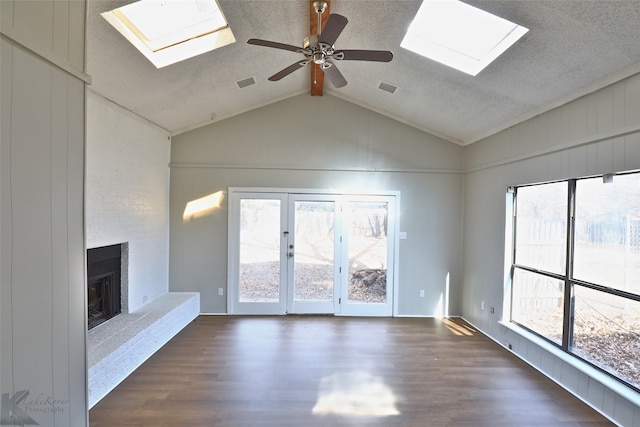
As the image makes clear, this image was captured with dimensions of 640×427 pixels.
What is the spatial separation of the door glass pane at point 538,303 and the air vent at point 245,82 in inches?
163

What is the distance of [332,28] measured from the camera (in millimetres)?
2100

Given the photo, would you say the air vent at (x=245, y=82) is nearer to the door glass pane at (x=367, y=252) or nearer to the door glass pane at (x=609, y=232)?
the door glass pane at (x=367, y=252)

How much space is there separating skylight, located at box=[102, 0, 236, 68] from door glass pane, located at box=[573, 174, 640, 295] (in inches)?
145

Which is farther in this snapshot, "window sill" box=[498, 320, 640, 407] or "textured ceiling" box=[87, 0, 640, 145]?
"window sill" box=[498, 320, 640, 407]

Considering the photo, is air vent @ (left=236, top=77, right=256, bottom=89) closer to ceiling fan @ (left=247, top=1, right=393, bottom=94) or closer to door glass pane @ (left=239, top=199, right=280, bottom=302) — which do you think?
ceiling fan @ (left=247, top=1, right=393, bottom=94)

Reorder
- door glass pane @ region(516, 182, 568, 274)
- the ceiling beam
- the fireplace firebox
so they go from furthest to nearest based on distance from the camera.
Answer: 1. the fireplace firebox
2. door glass pane @ region(516, 182, 568, 274)
3. the ceiling beam

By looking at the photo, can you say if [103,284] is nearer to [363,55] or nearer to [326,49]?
[326,49]

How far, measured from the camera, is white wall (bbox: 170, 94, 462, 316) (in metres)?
4.78

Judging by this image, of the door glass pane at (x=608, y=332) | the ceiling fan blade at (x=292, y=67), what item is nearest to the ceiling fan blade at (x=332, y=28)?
the ceiling fan blade at (x=292, y=67)

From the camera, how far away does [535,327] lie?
3.44m

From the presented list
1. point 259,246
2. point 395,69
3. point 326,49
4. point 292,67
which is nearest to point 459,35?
point 395,69

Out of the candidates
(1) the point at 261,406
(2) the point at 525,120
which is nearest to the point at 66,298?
(1) the point at 261,406

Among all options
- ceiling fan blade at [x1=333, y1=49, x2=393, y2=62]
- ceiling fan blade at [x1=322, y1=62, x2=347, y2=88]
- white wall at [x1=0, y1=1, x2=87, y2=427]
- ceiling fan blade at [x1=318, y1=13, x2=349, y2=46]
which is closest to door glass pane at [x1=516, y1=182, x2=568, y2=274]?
ceiling fan blade at [x1=333, y1=49, x2=393, y2=62]

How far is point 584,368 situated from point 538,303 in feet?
2.60
